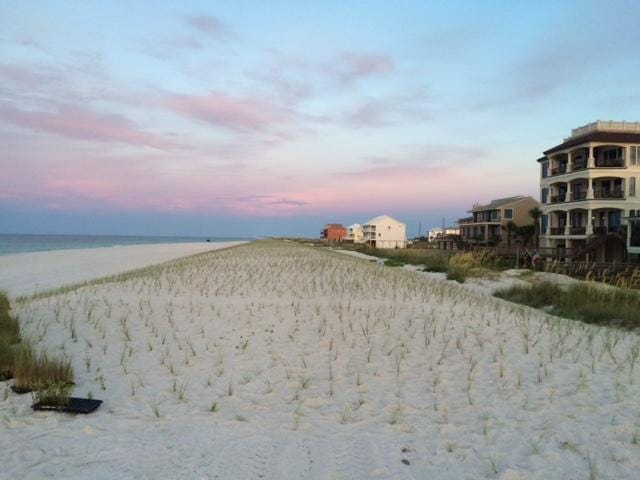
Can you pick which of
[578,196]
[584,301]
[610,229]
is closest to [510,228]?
[578,196]

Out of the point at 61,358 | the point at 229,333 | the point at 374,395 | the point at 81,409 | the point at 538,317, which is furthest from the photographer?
the point at 538,317

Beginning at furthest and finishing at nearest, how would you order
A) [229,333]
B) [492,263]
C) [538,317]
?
1. [492,263]
2. [538,317]
3. [229,333]

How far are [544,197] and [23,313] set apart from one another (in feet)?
130

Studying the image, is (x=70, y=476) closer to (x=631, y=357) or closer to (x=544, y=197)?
(x=631, y=357)

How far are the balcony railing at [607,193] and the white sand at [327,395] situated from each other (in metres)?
28.3

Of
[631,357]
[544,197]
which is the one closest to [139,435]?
[631,357]

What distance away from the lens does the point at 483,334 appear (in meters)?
7.78

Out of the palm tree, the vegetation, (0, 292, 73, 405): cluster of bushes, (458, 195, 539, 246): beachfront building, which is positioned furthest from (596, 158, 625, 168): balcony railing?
(0, 292, 73, 405): cluster of bushes

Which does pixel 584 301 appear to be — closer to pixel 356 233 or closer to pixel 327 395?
pixel 327 395

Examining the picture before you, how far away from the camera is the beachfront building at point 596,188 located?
101 ft

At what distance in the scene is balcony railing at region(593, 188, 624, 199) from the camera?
1256 inches

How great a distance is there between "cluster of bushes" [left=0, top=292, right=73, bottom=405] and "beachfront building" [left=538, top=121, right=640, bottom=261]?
2792cm

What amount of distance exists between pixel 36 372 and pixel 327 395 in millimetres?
3394

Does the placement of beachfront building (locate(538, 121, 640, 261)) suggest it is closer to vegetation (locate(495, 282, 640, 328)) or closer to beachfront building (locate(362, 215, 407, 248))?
vegetation (locate(495, 282, 640, 328))
